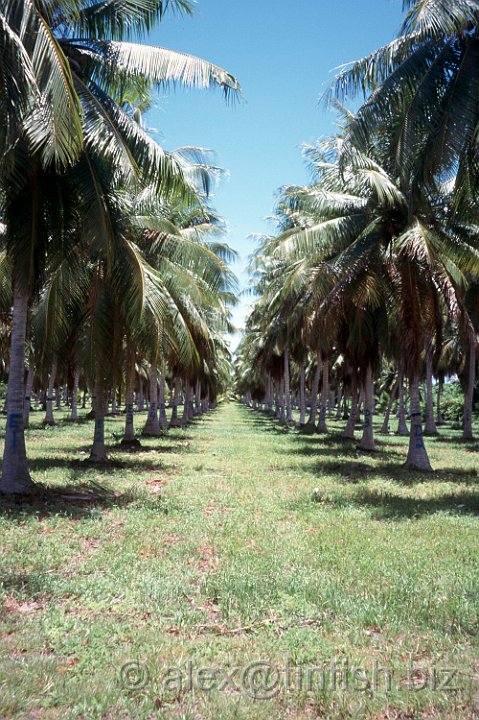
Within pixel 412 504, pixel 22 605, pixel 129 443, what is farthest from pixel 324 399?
pixel 22 605

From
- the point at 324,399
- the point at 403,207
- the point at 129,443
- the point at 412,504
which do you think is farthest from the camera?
the point at 324,399

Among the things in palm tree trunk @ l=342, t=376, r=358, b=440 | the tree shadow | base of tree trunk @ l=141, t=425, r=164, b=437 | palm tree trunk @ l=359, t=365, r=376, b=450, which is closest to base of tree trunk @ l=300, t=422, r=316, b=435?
palm tree trunk @ l=342, t=376, r=358, b=440

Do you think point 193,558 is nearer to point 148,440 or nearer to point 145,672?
point 145,672

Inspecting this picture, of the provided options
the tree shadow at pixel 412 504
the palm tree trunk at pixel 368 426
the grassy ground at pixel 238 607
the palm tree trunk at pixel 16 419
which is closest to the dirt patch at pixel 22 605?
the grassy ground at pixel 238 607

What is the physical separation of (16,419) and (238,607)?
6.17 m

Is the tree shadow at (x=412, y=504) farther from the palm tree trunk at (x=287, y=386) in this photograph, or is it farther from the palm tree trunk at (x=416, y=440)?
the palm tree trunk at (x=287, y=386)

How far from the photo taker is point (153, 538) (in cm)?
746

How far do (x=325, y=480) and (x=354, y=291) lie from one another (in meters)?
5.20

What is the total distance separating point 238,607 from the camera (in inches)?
203

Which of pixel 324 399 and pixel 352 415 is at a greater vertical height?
pixel 324 399

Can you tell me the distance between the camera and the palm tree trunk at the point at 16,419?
961 centimetres

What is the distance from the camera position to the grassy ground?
12.2 ft

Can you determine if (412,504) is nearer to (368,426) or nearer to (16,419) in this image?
(16,419)

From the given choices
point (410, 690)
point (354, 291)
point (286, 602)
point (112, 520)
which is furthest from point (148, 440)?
point (410, 690)
